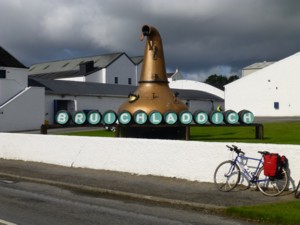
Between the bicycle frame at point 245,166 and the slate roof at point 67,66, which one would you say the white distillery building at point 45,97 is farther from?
the bicycle frame at point 245,166

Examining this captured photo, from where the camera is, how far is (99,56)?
8188 centimetres

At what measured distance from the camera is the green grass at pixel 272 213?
27.8 ft

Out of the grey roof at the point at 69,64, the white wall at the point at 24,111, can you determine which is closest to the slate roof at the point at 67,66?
the grey roof at the point at 69,64

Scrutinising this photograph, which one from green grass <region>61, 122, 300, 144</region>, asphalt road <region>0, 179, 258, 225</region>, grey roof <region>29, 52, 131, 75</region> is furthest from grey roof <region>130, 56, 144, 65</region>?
asphalt road <region>0, 179, 258, 225</region>

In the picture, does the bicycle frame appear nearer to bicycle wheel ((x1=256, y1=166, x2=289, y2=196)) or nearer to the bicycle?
the bicycle

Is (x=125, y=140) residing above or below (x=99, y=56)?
below

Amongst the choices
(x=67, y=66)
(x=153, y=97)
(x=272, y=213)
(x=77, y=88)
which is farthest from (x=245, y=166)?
(x=67, y=66)

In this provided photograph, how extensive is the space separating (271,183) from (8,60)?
127ft

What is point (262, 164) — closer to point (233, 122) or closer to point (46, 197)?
point (46, 197)

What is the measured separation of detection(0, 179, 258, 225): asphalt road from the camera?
8844 mm

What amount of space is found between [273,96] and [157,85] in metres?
40.7

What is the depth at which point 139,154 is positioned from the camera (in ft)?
49.6

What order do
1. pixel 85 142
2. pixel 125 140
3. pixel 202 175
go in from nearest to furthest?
pixel 202 175 → pixel 125 140 → pixel 85 142

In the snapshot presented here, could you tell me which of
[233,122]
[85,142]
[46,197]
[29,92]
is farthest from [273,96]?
[46,197]
